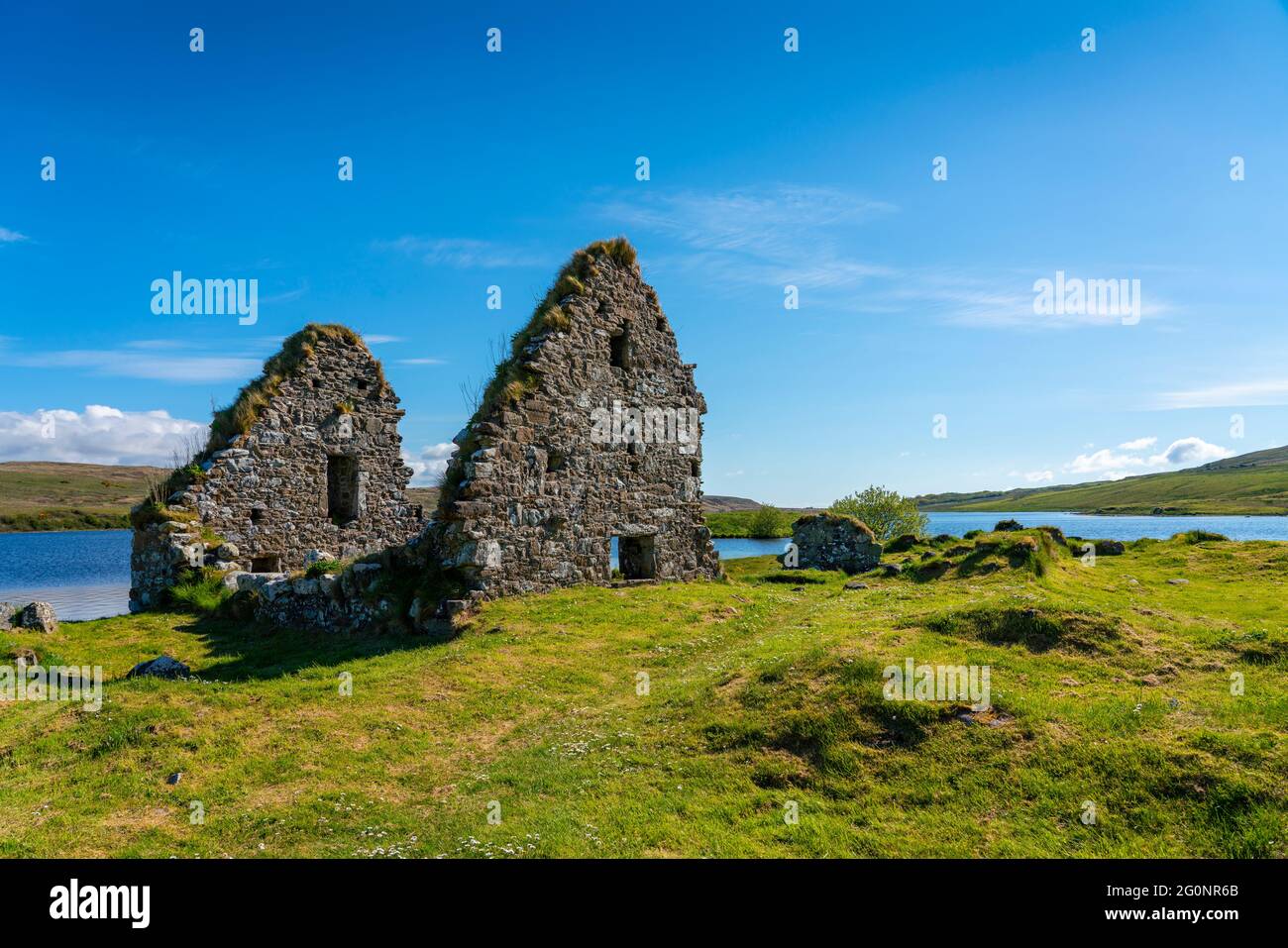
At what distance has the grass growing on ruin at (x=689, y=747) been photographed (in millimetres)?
6754

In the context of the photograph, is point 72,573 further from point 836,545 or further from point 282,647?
point 836,545

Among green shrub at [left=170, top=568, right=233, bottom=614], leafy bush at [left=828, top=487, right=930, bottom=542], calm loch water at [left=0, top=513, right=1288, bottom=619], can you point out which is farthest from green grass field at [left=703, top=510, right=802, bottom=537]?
green shrub at [left=170, top=568, right=233, bottom=614]

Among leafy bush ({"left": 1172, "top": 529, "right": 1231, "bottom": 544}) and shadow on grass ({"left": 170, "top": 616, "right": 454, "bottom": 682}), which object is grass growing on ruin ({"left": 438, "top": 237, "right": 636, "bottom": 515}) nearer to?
shadow on grass ({"left": 170, "top": 616, "right": 454, "bottom": 682})

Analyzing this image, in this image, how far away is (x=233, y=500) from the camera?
22344 mm

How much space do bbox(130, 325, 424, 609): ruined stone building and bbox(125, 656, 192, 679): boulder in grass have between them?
8808 millimetres

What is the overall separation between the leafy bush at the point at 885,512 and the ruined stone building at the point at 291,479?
34.5 meters

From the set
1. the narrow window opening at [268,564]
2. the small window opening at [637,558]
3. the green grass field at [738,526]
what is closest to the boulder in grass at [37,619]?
the narrow window opening at [268,564]

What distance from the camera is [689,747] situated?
910 cm

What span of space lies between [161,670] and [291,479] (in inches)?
479

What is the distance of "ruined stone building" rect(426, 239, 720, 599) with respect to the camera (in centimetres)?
1723
